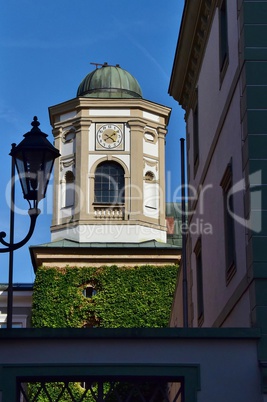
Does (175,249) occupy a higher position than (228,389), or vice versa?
(175,249)

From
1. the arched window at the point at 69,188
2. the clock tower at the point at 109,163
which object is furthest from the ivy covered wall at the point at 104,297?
the arched window at the point at 69,188

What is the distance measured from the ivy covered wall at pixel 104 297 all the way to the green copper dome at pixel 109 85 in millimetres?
10409

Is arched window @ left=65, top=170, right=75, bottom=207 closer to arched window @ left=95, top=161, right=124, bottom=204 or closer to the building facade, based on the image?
arched window @ left=95, top=161, right=124, bottom=204

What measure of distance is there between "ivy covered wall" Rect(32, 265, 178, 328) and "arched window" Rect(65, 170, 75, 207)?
5421mm

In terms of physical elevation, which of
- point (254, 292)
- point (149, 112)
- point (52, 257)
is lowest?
point (254, 292)

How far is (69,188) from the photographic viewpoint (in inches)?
1890

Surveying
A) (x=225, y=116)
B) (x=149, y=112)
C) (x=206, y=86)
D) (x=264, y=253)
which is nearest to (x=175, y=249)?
(x=149, y=112)

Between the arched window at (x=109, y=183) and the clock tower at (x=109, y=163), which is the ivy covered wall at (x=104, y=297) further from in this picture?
the arched window at (x=109, y=183)

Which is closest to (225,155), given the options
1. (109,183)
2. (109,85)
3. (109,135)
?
(109,183)

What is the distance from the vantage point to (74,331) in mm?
11914

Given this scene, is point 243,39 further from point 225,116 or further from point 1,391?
point 1,391

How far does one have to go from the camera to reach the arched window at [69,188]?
156 ft

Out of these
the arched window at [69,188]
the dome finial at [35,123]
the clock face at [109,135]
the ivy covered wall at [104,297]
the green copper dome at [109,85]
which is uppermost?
the green copper dome at [109,85]

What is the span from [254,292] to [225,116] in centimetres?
445
